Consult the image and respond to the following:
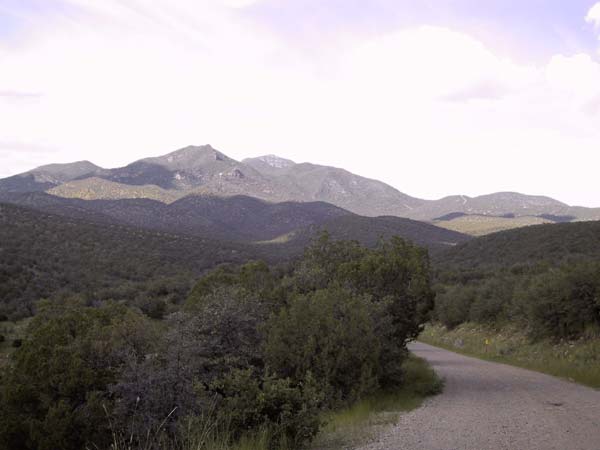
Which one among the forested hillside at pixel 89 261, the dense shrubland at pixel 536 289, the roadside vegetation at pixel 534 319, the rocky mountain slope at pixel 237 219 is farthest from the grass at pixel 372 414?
the rocky mountain slope at pixel 237 219

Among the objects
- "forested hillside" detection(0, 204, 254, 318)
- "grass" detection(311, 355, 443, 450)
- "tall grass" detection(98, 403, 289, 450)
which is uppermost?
"tall grass" detection(98, 403, 289, 450)

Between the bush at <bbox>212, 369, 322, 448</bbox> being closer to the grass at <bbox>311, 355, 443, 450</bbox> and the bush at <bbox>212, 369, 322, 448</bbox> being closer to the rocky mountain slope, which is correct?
the grass at <bbox>311, 355, 443, 450</bbox>

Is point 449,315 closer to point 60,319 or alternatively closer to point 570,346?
point 570,346

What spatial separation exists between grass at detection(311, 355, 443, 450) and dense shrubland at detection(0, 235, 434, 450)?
17.0 inches

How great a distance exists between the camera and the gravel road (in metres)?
9.70

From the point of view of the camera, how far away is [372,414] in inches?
513

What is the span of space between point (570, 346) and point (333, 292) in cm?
1012

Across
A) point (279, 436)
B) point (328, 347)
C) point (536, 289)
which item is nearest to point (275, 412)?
point (279, 436)

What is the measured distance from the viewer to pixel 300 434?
375 inches

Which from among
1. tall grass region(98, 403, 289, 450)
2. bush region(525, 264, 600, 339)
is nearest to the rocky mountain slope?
bush region(525, 264, 600, 339)

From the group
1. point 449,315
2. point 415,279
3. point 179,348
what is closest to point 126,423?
point 179,348

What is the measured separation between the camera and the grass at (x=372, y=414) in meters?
10.4

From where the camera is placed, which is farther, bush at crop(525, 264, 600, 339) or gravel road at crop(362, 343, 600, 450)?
bush at crop(525, 264, 600, 339)

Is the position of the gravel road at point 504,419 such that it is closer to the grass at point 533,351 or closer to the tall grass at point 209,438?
the grass at point 533,351
